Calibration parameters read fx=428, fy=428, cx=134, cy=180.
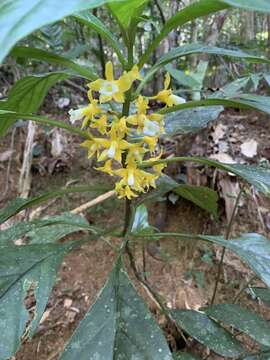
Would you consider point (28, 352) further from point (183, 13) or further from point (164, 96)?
point (183, 13)

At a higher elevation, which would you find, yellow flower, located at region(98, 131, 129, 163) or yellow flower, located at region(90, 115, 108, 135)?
yellow flower, located at region(90, 115, 108, 135)

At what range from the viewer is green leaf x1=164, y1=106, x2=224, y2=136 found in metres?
1.06

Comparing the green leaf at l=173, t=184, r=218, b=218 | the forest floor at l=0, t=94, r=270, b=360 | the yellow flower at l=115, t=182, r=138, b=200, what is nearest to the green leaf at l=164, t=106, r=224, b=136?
the green leaf at l=173, t=184, r=218, b=218

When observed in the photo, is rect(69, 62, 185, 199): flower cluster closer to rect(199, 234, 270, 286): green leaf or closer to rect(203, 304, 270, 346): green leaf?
rect(199, 234, 270, 286): green leaf

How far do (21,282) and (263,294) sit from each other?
0.53m

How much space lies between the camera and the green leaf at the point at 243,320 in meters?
0.86

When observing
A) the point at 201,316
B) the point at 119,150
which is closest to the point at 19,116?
the point at 119,150

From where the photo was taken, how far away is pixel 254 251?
2.73 feet

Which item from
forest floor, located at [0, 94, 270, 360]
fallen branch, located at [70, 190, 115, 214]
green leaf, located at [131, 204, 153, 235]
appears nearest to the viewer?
green leaf, located at [131, 204, 153, 235]

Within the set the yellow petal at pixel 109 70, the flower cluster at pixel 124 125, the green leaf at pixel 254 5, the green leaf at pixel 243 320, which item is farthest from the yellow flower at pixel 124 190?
the green leaf at pixel 254 5

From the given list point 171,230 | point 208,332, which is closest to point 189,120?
point 208,332

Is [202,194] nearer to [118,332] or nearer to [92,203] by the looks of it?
[118,332]

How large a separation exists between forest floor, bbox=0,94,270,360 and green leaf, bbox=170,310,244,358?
0.23m

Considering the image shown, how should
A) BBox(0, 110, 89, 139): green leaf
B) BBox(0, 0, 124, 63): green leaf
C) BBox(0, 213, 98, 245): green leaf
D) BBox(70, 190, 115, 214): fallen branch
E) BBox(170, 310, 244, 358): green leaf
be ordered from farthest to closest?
BBox(70, 190, 115, 214): fallen branch, BBox(0, 213, 98, 245): green leaf, BBox(170, 310, 244, 358): green leaf, BBox(0, 110, 89, 139): green leaf, BBox(0, 0, 124, 63): green leaf
